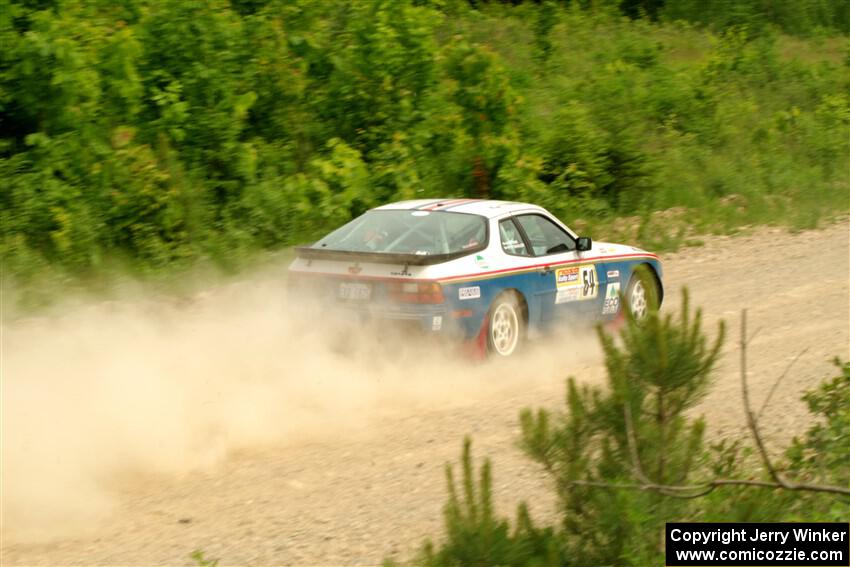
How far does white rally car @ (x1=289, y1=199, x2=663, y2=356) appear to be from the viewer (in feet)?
30.3

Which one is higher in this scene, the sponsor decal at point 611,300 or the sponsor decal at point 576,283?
the sponsor decal at point 576,283

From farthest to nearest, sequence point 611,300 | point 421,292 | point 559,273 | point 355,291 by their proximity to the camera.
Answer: point 611,300 → point 559,273 → point 355,291 → point 421,292

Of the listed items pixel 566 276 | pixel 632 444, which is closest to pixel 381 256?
pixel 566 276

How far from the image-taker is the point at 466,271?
9477 millimetres

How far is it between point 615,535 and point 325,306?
5.16m

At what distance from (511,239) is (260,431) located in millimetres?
3447

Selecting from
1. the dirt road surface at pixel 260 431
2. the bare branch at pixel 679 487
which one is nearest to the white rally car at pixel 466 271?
the dirt road surface at pixel 260 431

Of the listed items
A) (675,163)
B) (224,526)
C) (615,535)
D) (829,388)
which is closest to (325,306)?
(224,526)

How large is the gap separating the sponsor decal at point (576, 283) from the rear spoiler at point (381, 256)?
1105mm

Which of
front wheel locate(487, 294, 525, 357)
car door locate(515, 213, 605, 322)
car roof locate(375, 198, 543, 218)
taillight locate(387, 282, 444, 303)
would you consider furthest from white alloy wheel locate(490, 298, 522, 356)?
car roof locate(375, 198, 543, 218)

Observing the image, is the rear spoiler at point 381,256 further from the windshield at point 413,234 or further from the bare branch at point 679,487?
the bare branch at point 679,487

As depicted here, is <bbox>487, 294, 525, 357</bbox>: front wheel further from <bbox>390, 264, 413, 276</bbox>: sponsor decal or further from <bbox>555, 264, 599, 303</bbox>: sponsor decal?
<bbox>390, 264, 413, 276</bbox>: sponsor decal

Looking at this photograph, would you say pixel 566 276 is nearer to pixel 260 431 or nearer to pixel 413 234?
pixel 413 234

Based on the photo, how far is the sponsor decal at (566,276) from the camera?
10.5m
